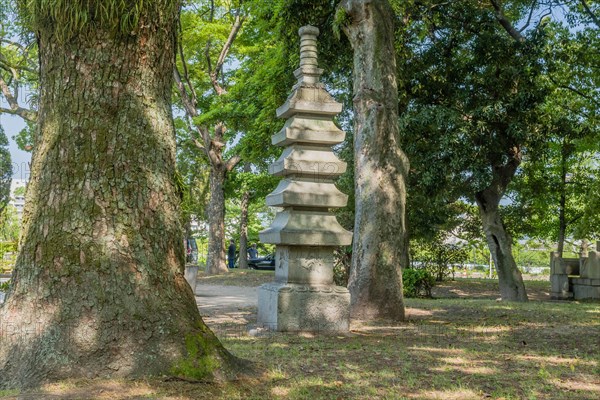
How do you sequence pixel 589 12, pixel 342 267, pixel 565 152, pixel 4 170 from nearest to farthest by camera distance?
pixel 589 12 → pixel 342 267 → pixel 565 152 → pixel 4 170

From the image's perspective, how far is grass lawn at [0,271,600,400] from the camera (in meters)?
4.53

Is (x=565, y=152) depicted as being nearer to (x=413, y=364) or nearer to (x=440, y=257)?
(x=440, y=257)

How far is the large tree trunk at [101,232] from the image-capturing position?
444 cm

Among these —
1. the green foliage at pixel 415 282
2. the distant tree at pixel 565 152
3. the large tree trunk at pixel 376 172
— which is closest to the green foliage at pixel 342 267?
the green foliage at pixel 415 282

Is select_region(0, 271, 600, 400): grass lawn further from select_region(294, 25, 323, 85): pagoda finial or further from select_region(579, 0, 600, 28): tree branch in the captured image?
Answer: select_region(579, 0, 600, 28): tree branch

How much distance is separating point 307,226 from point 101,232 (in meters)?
5.17

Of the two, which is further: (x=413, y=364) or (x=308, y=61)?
(x=308, y=61)

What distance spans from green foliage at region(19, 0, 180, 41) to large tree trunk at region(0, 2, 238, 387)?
37mm

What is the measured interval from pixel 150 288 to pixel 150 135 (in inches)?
45.4

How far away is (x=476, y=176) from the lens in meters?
17.4

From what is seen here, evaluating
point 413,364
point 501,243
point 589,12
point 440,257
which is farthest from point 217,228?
point 413,364

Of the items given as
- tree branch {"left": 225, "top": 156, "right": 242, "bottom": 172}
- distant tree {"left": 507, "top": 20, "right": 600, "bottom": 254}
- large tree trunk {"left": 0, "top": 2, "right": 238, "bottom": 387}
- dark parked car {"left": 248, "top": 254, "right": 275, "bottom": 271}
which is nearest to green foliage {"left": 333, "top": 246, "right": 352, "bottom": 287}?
distant tree {"left": 507, "top": 20, "right": 600, "bottom": 254}

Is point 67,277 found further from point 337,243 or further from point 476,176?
point 476,176

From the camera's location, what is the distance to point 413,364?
20.7 feet
